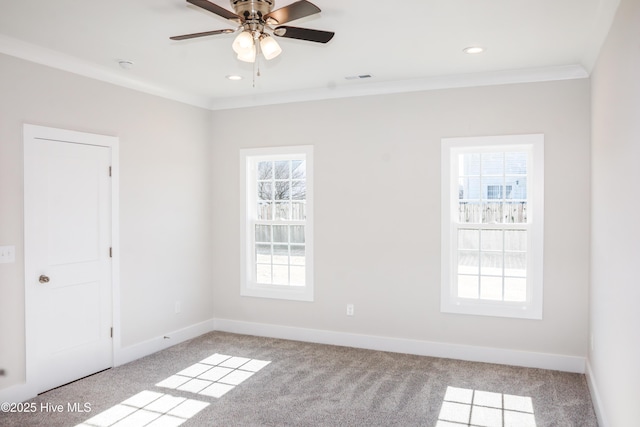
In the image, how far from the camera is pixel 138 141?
4.54m

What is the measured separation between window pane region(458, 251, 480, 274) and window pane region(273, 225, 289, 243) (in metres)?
1.91

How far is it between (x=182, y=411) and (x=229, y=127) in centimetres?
323

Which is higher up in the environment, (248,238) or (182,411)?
(248,238)

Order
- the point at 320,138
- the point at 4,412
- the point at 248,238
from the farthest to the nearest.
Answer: the point at 248,238 → the point at 320,138 → the point at 4,412

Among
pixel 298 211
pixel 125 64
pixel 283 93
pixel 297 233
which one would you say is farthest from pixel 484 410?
pixel 125 64

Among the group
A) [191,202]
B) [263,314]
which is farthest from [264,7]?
[263,314]

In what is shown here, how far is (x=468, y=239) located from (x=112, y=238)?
3.37 m

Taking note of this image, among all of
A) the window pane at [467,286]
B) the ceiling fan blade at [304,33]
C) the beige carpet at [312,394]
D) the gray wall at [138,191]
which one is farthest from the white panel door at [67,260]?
the window pane at [467,286]

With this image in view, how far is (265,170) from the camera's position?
543cm

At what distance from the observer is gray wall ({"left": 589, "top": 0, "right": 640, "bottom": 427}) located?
7.07 feet

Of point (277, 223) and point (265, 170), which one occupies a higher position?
point (265, 170)

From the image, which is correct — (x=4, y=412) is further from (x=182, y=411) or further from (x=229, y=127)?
(x=229, y=127)

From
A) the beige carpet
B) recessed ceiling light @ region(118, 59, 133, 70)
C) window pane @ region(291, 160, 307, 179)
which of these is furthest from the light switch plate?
window pane @ region(291, 160, 307, 179)

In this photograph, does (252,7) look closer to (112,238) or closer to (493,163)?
(112,238)
